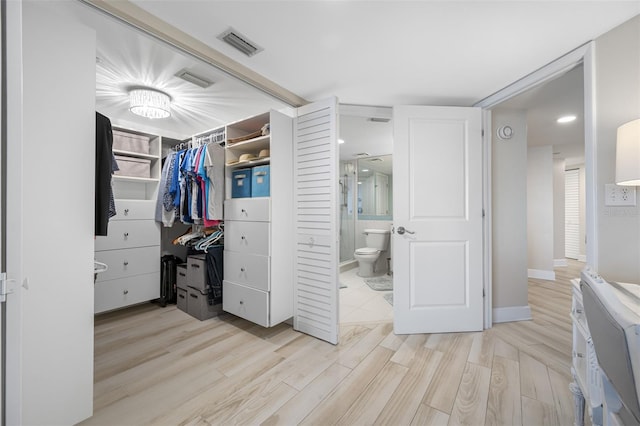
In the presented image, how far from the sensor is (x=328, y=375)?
5.67ft

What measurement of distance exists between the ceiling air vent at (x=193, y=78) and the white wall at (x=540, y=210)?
5.00 metres

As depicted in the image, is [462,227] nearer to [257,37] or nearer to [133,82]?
[257,37]

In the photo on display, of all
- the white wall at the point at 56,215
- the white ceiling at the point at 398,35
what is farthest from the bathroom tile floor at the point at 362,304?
the white ceiling at the point at 398,35

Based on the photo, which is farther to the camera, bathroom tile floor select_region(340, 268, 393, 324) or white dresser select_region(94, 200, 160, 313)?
bathroom tile floor select_region(340, 268, 393, 324)

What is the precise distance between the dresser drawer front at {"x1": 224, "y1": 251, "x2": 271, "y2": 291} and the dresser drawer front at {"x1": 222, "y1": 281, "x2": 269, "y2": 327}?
0.05m

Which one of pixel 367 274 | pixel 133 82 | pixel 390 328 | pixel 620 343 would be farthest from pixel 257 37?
pixel 367 274

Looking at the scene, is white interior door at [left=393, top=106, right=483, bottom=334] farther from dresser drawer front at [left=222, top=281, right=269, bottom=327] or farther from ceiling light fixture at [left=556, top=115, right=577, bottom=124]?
ceiling light fixture at [left=556, top=115, right=577, bottom=124]

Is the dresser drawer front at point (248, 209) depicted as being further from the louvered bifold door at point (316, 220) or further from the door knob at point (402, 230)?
the door knob at point (402, 230)

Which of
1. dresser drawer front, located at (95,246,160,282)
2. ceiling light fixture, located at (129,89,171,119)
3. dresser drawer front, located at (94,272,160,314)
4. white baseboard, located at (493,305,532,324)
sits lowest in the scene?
white baseboard, located at (493,305,532,324)

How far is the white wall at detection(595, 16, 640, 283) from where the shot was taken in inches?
55.6

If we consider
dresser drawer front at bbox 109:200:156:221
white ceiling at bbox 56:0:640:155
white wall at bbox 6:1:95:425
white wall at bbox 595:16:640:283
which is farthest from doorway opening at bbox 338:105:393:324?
dresser drawer front at bbox 109:200:156:221

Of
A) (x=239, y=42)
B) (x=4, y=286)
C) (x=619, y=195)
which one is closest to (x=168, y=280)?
(x=4, y=286)

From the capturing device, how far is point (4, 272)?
794 mm

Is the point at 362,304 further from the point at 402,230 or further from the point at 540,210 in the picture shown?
the point at 540,210
